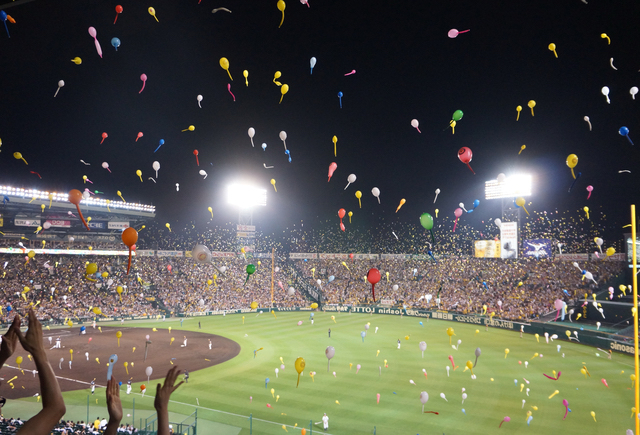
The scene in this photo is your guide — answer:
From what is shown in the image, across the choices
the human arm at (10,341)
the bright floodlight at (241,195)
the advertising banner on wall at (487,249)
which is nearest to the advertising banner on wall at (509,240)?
the advertising banner on wall at (487,249)

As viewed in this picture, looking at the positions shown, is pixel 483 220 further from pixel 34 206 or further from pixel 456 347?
pixel 34 206

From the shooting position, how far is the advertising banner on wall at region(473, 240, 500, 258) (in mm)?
43281

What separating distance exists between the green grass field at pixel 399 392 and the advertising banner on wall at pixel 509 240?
14.0 metres

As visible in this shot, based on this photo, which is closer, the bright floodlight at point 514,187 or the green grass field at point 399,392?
the green grass field at point 399,392

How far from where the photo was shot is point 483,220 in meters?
59.2

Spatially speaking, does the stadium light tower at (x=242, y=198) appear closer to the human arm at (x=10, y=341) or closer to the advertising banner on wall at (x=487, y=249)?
the advertising banner on wall at (x=487, y=249)

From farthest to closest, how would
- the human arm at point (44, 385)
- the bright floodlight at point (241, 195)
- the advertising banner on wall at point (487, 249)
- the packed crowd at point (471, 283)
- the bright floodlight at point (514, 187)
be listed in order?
the bright floodlight at point (241, 195) → the advertising banner on wall at point (487, 249) → the bright floodlight at point (514, 187) → the packed crowd at point (471, 283) → the human arm at point (44, 385)

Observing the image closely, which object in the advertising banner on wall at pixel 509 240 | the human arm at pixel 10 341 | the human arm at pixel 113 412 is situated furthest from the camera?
the advertising banner on wall at pixel 509 240

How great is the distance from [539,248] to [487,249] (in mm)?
5225

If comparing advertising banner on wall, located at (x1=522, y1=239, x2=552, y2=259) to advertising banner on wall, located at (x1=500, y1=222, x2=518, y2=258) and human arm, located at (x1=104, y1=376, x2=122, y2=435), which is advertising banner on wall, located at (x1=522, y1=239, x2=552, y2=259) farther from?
human arm, located at (x1=104, y1=376, x2=122, y2=435)

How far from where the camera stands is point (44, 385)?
2.30m

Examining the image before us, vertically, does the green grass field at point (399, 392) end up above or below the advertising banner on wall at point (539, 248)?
below

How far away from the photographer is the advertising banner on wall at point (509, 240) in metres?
41.8

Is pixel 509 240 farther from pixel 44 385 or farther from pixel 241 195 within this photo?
pixel 44 385
